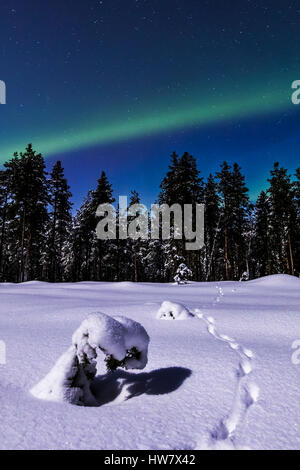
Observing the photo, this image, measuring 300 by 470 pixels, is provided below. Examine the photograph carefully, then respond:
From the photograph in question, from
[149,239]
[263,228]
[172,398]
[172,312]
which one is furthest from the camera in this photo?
[149,239]

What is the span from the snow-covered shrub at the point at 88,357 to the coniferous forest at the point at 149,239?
821 inches

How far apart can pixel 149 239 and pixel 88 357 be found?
130 feet

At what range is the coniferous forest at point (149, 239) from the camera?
23.6m

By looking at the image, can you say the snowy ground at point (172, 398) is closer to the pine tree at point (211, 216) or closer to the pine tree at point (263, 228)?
the pine tree at point (211, 216)

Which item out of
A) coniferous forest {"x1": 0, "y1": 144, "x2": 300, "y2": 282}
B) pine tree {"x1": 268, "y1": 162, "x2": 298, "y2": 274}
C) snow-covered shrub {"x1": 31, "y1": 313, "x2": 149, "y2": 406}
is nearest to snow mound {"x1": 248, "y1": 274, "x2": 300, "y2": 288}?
coniferous forest {"x1": 0, "y1": 144, "x2": 300, "y2": 282}

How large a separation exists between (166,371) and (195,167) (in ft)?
85.0

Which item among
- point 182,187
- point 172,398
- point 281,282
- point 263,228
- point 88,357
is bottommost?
point 281,282

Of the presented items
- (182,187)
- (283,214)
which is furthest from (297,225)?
(182,187)

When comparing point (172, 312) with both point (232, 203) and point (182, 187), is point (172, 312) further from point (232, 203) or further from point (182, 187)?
point (232, 203)

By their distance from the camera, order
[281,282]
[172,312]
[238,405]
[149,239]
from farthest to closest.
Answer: [149,239] → [281,282] → [172,312] → [238,405]

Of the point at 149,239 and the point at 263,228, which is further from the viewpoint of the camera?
the point at 149,239

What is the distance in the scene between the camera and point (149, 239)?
41844 mm

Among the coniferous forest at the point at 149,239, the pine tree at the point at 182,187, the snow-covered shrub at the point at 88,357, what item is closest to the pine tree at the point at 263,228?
the coniferous forest at the point at 149,239
